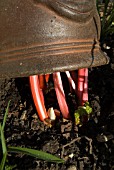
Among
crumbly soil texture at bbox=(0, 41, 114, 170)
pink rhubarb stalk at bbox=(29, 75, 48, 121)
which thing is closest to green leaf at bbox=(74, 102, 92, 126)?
crumbly soil texture at bbox=(0, 41, 114, 170)

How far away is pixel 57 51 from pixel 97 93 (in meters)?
0.54

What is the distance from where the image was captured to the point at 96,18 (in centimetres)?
170

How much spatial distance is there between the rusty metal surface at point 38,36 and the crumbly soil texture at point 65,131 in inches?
14.2

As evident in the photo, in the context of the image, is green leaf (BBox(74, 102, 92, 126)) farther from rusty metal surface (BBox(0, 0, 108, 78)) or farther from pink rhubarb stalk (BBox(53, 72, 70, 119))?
rusty metal surface (BBox(0, 0, 108, 78))

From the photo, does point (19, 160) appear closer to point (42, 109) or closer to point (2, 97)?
point (42, 109)

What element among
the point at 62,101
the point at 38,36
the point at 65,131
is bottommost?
the point at 65,131

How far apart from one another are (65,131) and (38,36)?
1.65 ft

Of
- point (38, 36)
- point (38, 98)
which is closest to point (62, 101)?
point (38, 98)

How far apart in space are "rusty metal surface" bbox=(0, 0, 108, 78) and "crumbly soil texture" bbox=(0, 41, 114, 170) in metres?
0.36

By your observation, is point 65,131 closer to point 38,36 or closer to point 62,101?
point 62,101

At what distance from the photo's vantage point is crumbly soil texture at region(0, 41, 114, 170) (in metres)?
1.62

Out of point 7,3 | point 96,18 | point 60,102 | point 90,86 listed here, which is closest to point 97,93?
point 90,86

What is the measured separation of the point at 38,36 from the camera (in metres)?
1.51

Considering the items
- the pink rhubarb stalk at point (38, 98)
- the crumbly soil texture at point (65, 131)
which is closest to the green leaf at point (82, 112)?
the crumbly soil texture at point (65, 131)
